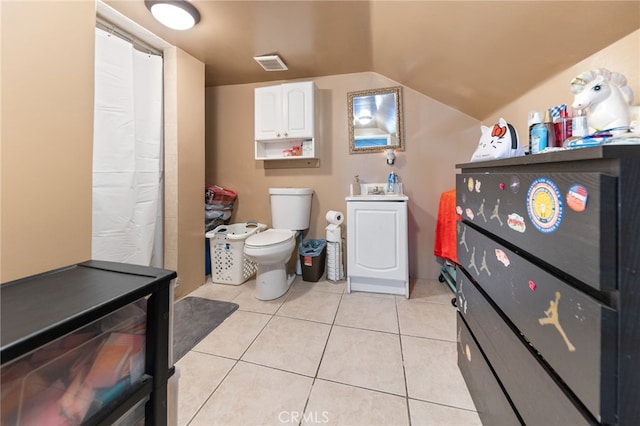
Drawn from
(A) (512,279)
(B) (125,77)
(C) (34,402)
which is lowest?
(C) (34,402)

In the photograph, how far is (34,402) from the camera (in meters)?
0.44

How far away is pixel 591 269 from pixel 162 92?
2567mm

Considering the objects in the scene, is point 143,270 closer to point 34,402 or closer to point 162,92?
point 34,402

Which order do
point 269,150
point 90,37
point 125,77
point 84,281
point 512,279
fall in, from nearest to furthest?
point 84,281
point 512,279
point 90,37
point 125,77
point 269,150

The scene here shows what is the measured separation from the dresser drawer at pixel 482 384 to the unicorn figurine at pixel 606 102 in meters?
0.88

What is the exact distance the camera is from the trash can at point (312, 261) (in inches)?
92.3

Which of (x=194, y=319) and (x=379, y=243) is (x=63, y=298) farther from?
(x=379, y=243)

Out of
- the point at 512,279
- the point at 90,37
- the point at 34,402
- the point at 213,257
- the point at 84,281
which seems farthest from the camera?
the point at 213,257

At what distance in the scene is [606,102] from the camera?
0.73m

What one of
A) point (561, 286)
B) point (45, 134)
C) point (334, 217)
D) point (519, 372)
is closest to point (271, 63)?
point (334, 217)

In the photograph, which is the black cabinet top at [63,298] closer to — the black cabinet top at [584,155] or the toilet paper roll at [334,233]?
the black cabinet top at [584,155]

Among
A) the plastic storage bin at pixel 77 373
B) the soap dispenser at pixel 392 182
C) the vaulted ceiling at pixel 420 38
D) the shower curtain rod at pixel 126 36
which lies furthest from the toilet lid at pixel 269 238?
the shower curtain rod at pixel 126 36

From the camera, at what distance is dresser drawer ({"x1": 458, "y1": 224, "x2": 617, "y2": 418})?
1.42 feet

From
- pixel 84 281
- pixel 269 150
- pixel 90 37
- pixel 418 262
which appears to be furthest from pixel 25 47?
pixel 418 262
